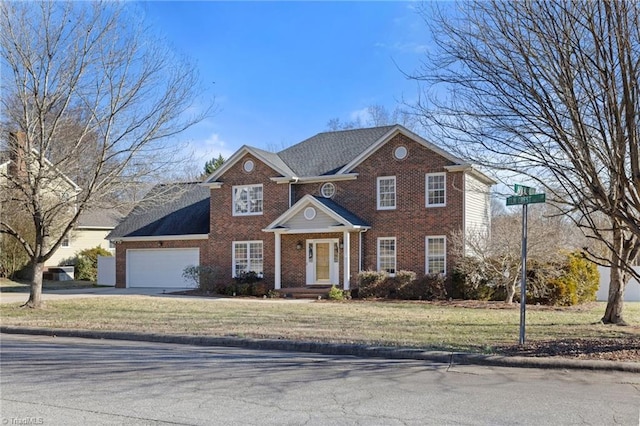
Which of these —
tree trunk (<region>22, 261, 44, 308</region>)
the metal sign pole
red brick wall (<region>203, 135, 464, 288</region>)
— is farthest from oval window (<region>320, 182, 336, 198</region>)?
the metal sign pole

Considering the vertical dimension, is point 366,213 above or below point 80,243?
above

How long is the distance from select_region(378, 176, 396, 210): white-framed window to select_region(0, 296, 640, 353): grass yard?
5453 millimetres

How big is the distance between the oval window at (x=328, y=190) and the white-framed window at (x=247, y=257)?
3774 millimetres

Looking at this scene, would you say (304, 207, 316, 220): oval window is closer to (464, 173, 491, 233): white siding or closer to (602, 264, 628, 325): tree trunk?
(464, 173, 491, 233): white siding

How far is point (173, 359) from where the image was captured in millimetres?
9508

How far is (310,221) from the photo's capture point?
83.4ft

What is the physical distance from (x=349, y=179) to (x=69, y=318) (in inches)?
546

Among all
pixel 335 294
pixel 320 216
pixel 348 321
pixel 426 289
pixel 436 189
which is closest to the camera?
pixel 348 321

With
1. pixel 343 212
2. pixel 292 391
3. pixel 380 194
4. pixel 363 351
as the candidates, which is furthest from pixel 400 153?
pixel 292 391

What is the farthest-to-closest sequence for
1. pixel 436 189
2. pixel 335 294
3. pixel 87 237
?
pixel 87 237, pixel 436 189, pixel 335 294

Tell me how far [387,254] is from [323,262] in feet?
9.57

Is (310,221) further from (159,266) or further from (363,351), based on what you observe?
(363,351)

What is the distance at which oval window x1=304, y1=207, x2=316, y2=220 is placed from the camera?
25.4 metres

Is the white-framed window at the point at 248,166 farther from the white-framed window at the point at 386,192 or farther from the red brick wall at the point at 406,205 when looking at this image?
the white-framed window at the point at 386,192
